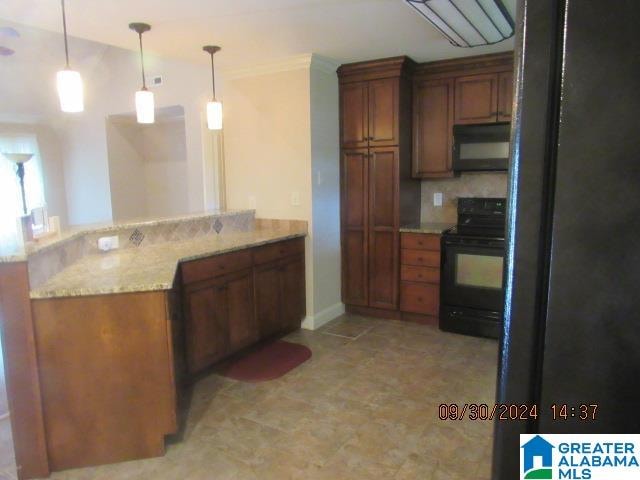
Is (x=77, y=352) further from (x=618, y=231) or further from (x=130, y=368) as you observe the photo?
(x=618, y=231)

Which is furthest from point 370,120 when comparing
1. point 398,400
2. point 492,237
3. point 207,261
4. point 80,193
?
point 80,193

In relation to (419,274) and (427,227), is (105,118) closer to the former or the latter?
(427,227)

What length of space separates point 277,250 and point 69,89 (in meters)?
1.86

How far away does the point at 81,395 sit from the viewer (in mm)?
2143

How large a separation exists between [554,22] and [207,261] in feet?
9.42

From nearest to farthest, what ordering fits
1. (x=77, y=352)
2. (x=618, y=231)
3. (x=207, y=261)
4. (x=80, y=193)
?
(x=618, y=231), (x=77, y=352), (x=207, y=261), (x=80, y=193)

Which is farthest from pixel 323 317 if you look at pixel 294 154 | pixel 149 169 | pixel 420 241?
pixel 149 169

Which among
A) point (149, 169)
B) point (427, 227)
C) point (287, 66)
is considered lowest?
point (427, 227)

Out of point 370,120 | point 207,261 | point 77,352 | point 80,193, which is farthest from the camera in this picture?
point 80,193

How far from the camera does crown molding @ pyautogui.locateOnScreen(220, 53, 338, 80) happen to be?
3754 mm

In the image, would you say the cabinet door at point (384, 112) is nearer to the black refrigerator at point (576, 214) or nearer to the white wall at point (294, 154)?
the white wall at point (294, 154)

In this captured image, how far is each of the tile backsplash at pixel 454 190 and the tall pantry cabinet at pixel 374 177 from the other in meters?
0.21

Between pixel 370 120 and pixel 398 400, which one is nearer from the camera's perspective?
pixel 398 400

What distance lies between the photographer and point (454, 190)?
4410 mm
